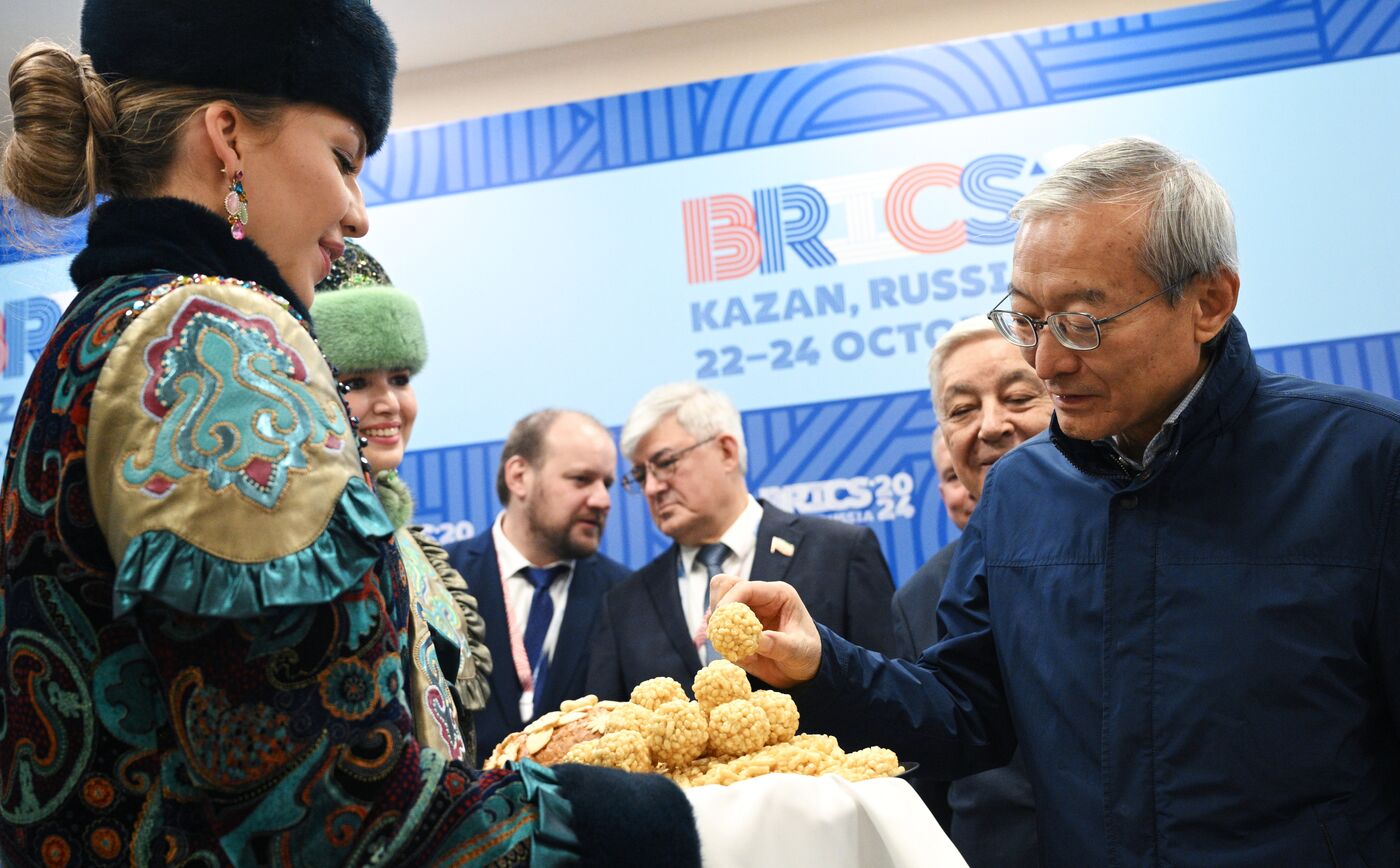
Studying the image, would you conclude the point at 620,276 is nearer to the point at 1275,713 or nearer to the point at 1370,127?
the point at 1370,127

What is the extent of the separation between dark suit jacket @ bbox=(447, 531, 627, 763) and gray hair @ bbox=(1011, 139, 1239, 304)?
240 cm

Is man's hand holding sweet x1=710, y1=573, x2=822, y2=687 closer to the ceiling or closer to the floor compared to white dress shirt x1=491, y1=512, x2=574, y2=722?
closer to the ceiling

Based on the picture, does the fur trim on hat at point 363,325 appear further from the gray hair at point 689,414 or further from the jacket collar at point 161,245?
the jacket collar at point 161,245

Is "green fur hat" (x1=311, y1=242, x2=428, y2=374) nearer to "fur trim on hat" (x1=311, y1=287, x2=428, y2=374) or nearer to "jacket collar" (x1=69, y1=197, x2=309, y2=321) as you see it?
"fur trim on hat" (x1=311, y1=287, x2=428, y2=374)

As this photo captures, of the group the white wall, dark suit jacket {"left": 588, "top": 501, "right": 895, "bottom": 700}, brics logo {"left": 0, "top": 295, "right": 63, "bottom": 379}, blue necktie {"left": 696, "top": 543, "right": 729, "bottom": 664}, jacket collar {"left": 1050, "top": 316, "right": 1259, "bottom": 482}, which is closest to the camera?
jacket collar {"left": 1050, "top": 316, "right": 1259, "bottom": 482}

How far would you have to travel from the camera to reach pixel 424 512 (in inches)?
206

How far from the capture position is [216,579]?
43.8 inches

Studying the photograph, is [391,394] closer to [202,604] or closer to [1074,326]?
[1074,326]

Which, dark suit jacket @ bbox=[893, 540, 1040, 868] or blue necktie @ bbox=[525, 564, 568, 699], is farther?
blue necktie @ bbox=[525, 564, 568, 699]

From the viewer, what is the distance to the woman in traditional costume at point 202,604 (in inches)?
44.8

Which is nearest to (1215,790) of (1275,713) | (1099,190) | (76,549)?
(1275,713)

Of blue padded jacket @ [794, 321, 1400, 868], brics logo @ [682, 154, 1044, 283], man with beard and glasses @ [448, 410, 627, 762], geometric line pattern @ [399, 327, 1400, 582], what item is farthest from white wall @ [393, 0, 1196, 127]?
blue padded jacket @ [794, 321, 1400, 868]

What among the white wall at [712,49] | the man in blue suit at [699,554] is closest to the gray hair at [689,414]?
the man in blue suit at [699,554]

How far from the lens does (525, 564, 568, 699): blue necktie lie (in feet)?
13.5
